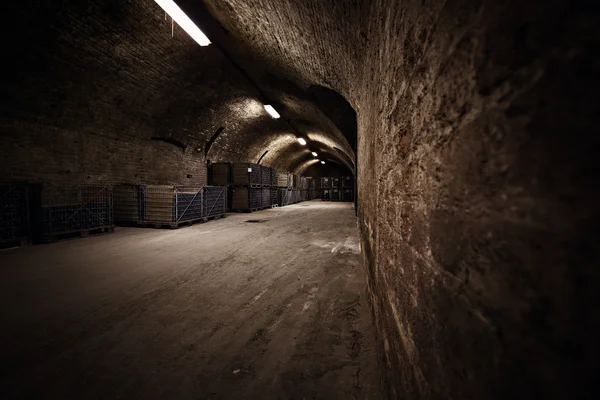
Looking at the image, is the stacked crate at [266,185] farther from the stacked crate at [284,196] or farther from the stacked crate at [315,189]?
the stacked crate at [315,189]

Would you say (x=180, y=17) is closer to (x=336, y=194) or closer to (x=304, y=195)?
(x=336, y=194)

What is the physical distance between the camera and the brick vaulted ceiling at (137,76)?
5609mm

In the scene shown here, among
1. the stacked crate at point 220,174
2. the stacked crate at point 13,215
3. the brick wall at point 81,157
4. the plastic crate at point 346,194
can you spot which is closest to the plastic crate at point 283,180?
the stacked crate at point 220,174

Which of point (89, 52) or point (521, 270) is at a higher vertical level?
point (89, 52)

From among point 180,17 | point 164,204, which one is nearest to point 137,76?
point 180,17

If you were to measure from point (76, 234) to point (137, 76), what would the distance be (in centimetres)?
492

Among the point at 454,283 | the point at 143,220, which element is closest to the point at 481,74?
the point at 454,283

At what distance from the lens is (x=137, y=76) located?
770 centimetres

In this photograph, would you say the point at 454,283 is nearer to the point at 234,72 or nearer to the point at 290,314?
the point at 290,314

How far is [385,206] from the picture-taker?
1.78 m

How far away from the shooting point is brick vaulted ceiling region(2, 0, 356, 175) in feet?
18.4

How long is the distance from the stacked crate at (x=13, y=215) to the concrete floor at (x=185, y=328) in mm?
1799

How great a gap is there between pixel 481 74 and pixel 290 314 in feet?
8.56

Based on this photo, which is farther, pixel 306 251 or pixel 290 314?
pixel 306 251
